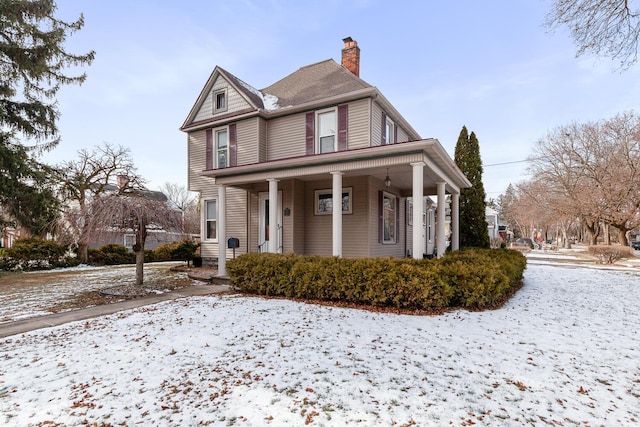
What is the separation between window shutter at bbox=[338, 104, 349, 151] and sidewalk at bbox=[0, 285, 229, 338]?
5736mm

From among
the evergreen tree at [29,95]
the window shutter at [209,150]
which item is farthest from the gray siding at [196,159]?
the evergreen tree at [29,95]

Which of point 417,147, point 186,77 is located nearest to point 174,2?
point 186,77

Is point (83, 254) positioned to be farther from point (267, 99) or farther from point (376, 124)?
point (376, 124)

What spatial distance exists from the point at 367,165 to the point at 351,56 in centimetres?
769

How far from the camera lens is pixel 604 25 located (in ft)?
18.0

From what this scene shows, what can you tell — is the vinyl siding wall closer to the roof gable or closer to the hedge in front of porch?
the roof gable

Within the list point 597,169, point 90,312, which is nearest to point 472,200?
point 90,312

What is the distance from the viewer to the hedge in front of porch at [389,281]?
6000 mm

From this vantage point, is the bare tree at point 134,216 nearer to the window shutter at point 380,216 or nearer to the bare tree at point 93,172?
the window shutter at point 380,216

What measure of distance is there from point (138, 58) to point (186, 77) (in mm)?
2721

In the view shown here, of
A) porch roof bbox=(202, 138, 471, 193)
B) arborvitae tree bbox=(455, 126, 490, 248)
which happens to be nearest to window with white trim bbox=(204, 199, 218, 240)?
porch roof bbox=(202, 138, 471, 193)

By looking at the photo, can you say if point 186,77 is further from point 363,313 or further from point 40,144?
point 363,313

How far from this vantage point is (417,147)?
700cm

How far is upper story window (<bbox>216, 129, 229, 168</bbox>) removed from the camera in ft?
41.2
